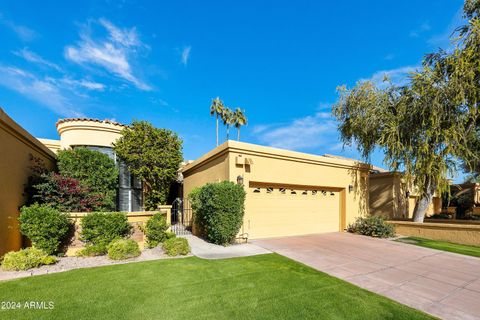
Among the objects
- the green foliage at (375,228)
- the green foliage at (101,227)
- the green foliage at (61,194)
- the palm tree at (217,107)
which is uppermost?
the palm tree at (217,107)

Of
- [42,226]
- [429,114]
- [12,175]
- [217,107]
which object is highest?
[217,107]

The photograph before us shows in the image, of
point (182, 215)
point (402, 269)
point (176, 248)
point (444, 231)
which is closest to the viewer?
point (402, 269)

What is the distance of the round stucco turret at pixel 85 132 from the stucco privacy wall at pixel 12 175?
3.82 m

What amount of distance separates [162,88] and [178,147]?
7.32 metres

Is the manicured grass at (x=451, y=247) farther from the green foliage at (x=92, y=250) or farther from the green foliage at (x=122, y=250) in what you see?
the green foliage at (x=92, y=250)

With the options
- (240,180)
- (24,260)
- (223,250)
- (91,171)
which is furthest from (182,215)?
(24,260)

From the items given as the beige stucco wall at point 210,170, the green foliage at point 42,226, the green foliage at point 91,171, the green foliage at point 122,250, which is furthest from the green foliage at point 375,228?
the green foliage at point 42,226

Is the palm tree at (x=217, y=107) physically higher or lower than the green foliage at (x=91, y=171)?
higher

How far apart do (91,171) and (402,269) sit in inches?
459

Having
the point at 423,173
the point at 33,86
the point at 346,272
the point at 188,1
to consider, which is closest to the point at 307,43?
the point at 188,1

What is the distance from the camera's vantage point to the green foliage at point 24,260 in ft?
18.1

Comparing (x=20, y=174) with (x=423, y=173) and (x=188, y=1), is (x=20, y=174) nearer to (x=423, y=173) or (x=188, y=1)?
(x=188, y=1)

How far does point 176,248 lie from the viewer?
712cm

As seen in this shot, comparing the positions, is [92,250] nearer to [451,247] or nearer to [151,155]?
[151,155]
